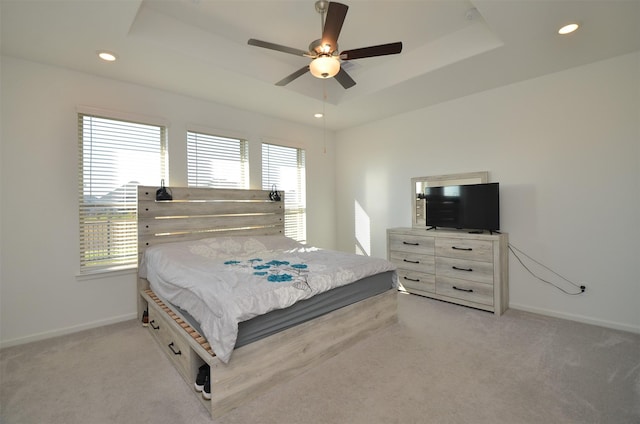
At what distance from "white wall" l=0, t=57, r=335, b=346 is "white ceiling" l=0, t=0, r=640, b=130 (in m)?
0.21

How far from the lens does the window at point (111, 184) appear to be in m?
3.05

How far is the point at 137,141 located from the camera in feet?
11.0

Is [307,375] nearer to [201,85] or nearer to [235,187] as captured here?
[235,187]

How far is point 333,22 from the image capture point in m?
1.97

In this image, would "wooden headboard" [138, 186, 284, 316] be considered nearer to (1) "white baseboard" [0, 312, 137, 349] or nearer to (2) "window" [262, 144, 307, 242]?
(1) "white baseboard" [0, 312, 137, 349]

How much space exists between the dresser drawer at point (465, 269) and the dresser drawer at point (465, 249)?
0.06 m

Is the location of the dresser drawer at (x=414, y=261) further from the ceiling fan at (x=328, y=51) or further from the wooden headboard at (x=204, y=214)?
the ceiling fan at (x=328, y=51)

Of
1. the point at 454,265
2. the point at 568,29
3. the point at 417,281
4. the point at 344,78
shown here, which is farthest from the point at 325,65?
the point at 417,281

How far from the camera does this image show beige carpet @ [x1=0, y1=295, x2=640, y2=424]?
175 centimetres

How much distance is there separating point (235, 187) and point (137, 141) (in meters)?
1.30

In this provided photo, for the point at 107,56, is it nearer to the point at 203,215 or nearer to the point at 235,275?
the point at 203,215

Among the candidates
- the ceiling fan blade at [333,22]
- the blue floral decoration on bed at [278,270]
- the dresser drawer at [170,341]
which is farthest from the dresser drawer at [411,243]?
the dresser drawer at [170,341]

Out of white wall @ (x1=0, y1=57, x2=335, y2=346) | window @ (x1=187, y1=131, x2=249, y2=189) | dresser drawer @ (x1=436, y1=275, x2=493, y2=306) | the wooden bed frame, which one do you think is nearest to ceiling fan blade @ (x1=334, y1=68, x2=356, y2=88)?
the wooden bed frame

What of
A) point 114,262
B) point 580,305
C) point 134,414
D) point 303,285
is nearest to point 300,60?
point 303,285
